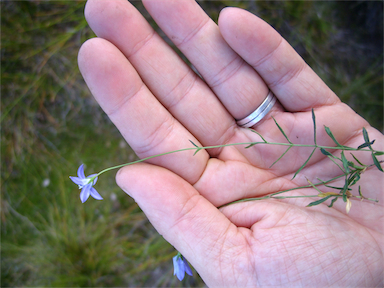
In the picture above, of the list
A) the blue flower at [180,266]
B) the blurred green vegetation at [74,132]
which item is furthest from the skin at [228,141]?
the blurred green vegetation at [74,132]

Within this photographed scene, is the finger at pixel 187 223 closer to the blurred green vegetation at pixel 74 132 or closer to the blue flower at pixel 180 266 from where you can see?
the blue flower at pixel 180 266

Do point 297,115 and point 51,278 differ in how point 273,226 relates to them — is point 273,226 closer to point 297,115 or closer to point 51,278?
point 297,115

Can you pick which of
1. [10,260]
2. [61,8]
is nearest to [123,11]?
[61,8]

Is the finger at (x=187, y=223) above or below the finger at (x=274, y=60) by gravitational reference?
below

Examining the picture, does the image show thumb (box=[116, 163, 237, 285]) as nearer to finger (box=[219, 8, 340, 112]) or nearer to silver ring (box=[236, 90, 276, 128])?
silver ring (box=[236, 90, 276, 128])

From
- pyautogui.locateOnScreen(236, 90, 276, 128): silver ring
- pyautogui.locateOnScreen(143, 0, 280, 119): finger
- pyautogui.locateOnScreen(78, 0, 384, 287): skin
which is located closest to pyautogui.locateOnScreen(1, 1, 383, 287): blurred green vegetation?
pyautogui.locateOnScreen(143, 0, 280, 119): finger

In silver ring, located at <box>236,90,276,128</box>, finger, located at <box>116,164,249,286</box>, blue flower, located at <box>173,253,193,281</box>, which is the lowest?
blue flower, located at <box>173,253,193,281</box>
